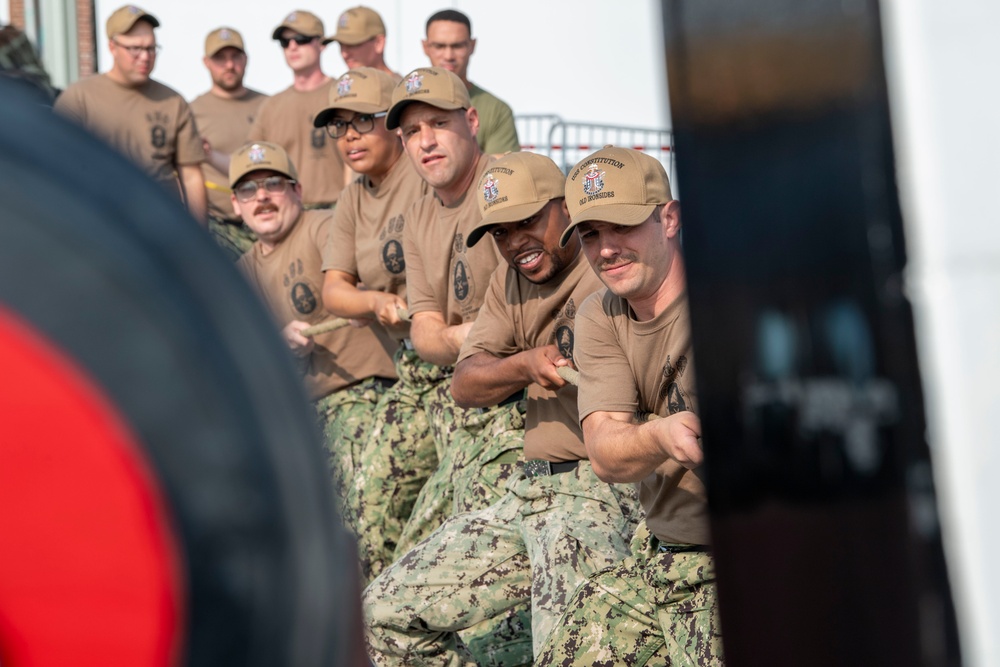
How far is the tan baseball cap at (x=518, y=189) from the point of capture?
3885 mm

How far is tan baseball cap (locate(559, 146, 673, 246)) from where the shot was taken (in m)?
3.33

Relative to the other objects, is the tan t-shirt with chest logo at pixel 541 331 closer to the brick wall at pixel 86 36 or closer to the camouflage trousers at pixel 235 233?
the camouflage trousers at pixel 235 233

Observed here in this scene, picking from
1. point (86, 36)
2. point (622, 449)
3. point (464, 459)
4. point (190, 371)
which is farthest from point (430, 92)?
point (86, 36)

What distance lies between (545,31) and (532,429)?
506 cm

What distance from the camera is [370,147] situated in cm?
508

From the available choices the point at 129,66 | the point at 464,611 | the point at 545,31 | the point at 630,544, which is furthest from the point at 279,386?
the point at 545,31

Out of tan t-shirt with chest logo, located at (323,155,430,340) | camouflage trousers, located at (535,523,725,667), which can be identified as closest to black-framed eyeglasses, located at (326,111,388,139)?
tan t-shirt with chest logo, located at (323,155,430,340)

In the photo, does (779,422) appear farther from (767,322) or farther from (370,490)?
(370,490)

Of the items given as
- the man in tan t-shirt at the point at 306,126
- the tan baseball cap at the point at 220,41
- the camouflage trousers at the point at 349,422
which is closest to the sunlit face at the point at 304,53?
the man in tan t-shirt at the point at 306,126

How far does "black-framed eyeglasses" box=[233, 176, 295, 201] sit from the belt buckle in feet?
6.85

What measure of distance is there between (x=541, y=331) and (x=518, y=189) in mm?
427

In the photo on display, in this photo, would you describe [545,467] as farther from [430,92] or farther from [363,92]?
[363,92]

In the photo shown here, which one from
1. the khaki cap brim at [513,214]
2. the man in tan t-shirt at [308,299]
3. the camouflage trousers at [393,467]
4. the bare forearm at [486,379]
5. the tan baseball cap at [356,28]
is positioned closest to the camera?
the khaki cap brim at [513,214]

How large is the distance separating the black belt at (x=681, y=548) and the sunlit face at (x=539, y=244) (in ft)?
3.06
